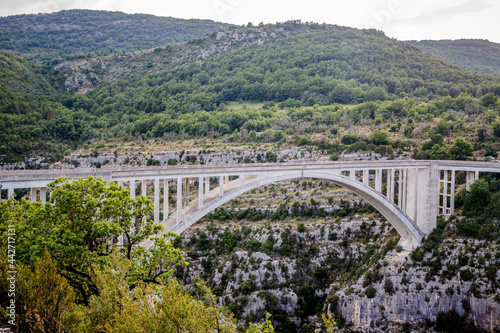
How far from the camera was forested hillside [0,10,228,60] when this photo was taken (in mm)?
139625

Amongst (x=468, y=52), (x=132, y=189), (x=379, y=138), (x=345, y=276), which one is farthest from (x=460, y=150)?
(x=468, y=52)

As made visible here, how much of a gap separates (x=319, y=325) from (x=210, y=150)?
102ft

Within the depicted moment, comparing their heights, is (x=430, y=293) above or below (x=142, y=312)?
below

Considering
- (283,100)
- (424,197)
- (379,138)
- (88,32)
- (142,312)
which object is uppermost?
(88,32)

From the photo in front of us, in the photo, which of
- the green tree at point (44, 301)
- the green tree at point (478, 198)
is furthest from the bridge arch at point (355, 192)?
the green tree at point (44, 301)

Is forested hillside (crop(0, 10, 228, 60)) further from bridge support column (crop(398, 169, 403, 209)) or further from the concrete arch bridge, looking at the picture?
bridge support column (crop(398, 169, 403, 209))

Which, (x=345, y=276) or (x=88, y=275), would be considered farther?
(x=345, y=276)

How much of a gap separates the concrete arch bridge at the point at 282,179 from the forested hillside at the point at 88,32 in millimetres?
115832

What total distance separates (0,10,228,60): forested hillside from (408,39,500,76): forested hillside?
8869cm

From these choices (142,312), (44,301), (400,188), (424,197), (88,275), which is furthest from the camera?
(424,197)

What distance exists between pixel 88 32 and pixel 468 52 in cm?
14417

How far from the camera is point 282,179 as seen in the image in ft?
100

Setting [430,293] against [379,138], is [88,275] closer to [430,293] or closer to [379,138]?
[430,293]

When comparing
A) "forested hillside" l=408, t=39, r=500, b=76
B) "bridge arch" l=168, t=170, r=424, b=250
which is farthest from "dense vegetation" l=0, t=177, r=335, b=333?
"forested hillside" l=408, t=39, r=500, b=76
